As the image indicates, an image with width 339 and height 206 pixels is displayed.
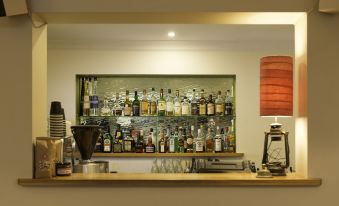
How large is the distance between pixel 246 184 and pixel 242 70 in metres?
3.10

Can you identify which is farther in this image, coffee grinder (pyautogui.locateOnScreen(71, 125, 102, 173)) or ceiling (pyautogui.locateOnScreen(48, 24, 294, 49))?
ceiling (pyautogui.locateOnScreen(48, 24, 294, 49))

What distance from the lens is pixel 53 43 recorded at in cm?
546

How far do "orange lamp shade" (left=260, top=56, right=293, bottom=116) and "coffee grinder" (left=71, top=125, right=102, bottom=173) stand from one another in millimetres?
1121

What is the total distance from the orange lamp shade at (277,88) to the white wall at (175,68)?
277cm

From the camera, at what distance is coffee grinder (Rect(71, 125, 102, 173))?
302cm

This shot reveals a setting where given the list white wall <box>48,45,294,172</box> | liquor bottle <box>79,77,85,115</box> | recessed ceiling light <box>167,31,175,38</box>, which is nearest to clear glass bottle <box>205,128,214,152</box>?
white wall <box>48,45,294,172</box>

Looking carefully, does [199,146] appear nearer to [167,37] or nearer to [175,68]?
[175,68]

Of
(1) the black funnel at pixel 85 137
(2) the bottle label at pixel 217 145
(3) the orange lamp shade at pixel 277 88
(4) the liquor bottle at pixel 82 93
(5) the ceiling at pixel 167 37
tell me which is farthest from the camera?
(4) the liquor bottle at pixel 82 93

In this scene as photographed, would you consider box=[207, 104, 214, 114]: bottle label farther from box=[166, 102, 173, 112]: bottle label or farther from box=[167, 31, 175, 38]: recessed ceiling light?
box=[167, 31, 175, 38]: recessed ceiling light

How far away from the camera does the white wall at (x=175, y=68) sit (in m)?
5.50

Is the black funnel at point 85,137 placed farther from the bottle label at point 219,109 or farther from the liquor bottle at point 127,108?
the bottle label at point 219,109

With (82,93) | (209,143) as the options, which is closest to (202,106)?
(209,143)

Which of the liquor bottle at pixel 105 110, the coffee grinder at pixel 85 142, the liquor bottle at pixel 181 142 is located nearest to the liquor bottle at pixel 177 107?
the liquor bottle at pixel 181 142

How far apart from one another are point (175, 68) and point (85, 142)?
2.64 meters
